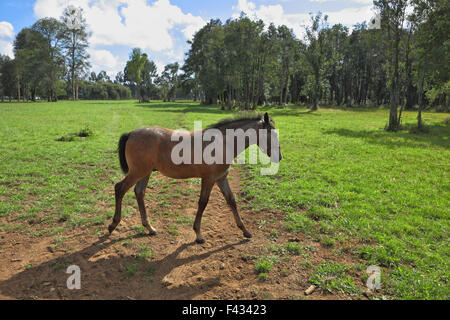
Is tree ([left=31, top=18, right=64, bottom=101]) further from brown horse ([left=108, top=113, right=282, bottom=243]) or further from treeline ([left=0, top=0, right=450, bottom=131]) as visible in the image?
brown horse ([left=108, top=113, right=282, bottom=243])

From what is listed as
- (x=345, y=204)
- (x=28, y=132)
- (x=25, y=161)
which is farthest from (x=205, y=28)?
(x=345, y=204)

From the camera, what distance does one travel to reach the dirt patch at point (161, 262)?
3896mm

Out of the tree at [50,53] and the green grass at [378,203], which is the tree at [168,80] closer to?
the tree at [50,53]

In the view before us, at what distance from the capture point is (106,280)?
13.5 ft

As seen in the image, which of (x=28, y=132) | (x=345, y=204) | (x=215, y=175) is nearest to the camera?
(x=215, y=175)

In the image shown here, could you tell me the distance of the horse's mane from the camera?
544cm

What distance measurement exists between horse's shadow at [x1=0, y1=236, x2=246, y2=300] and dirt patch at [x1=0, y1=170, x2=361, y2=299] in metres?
0.01

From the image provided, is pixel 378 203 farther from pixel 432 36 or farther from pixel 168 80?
pixel 168 80

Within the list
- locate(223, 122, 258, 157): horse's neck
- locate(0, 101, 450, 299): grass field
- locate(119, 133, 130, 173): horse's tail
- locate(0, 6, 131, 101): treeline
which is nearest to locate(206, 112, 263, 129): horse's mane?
locate(223, 122, 258, 157): horse's neck

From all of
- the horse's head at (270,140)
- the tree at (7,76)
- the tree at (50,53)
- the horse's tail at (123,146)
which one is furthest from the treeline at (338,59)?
the tree at (7,76)

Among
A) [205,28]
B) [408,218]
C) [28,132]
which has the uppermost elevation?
[205,28]

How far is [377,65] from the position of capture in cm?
5972

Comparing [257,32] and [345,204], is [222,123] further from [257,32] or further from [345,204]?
[257,32]

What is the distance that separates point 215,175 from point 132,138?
1937 millimetres
